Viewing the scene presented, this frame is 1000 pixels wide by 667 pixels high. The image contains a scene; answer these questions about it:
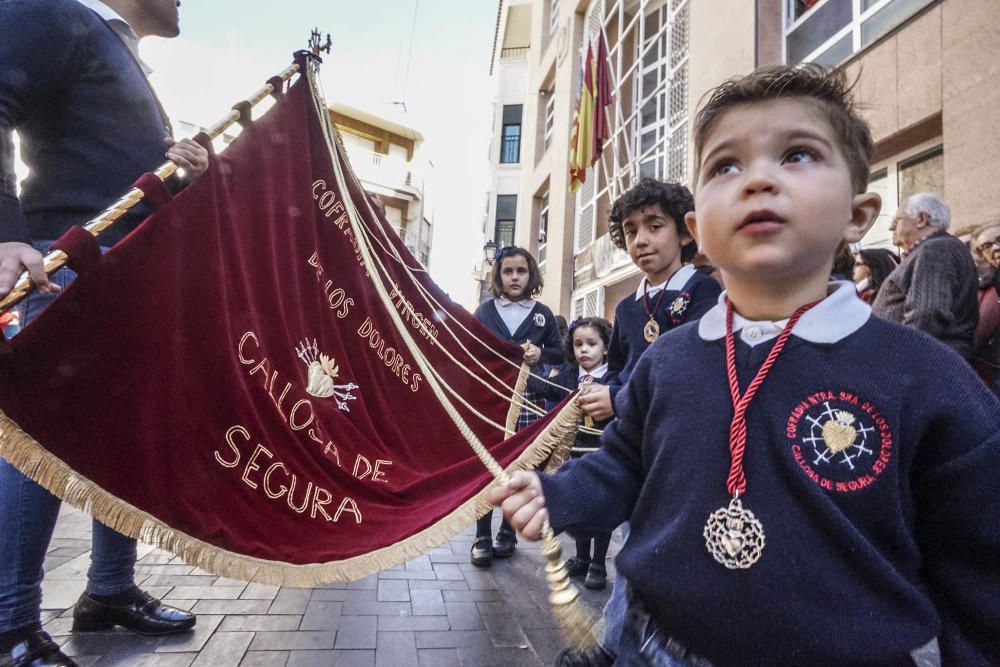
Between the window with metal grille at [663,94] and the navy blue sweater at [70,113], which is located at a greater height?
the window with metal grille at [663,94]

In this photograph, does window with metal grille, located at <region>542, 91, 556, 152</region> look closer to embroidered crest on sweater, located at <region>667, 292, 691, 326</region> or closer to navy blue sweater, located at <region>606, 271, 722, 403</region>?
navy blue sweater, located at <region>606, 271, 722, 403</region>

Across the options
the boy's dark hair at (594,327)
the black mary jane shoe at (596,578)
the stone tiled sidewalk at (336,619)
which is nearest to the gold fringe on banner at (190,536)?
the stone tiled sidewalk at (336,619)

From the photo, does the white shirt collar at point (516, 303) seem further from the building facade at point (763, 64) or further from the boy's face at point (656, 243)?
the building facade at point (763, 64)

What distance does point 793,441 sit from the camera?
0.82 meters

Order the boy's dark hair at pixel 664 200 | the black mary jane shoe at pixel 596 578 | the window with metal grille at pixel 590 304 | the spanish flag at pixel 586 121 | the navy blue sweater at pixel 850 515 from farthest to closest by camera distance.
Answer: the window with metal grille at pixel 590 304, the spanish flag at pixel 586 121, the black mary jane shoe at pixel 596 578, the boy's dark hair at pixel 664 200, the navy blue sweater at pixel 850 515

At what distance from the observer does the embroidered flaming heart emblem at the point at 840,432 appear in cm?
80

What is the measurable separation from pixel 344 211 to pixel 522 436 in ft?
4.44

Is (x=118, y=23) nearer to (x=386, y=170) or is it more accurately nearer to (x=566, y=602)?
(x=566, y=602)

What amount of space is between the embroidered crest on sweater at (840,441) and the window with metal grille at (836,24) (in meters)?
4.88

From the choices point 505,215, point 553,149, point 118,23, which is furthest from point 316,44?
point 505,215

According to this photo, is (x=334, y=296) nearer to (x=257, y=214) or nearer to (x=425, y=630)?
(x=257, y=214)

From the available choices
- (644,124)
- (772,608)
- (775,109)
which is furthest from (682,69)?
(772,608)

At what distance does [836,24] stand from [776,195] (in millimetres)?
5999

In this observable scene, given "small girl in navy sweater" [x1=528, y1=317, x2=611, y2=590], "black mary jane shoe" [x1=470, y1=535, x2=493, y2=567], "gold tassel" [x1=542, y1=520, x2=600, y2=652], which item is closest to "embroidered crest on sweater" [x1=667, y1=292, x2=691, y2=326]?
"small girl in navy sweater" [x1=528, y1=317, x2=611, y2=590]
